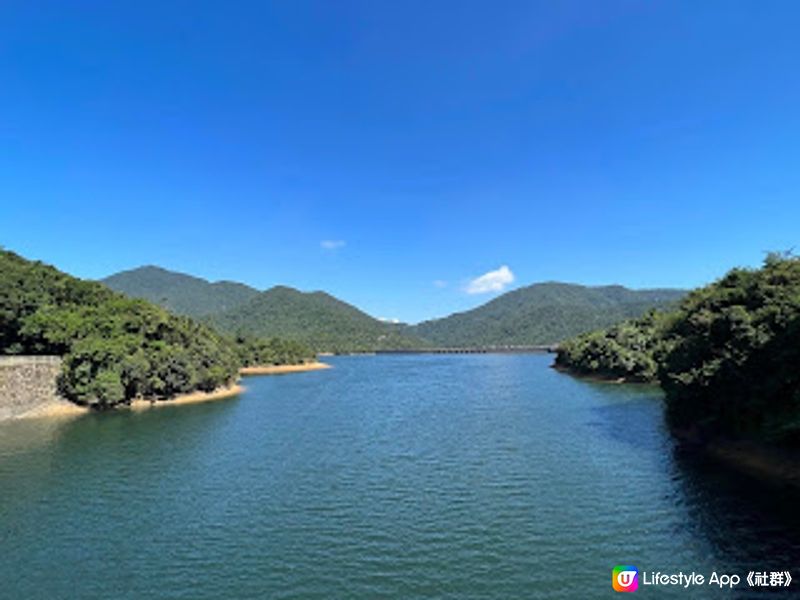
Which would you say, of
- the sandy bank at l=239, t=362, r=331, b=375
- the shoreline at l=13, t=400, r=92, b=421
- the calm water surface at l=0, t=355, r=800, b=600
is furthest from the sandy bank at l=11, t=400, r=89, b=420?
the sandy bank at l=239, t=362, r=331, b=375

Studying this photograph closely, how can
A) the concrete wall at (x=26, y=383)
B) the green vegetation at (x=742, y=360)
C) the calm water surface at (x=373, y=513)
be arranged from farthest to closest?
the concrete wall at (x=26, y=383), the green vegetation at (x=742, y=360), the calm water surface at (x=373, y=513)

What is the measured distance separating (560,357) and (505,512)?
420 feet

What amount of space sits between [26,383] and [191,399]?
68.0 feet

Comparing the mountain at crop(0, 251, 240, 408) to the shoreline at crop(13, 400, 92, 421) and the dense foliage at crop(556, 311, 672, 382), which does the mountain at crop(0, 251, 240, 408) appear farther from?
the dense foliage at crop(556, 311, 672, 382)

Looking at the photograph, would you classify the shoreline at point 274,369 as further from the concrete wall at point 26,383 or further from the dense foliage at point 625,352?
the dense foliage at point 625,352

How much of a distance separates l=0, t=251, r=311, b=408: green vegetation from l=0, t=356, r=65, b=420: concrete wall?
1.60 meters

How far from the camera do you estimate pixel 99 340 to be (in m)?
72.5

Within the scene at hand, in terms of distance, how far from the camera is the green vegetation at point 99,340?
6956cm

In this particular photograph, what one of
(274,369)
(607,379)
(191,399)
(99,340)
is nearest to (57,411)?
(99,340)

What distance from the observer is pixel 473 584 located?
19.3 meters

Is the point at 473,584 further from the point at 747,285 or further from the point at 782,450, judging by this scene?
the point at 747,285

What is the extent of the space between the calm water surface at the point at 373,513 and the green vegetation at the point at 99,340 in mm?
18946

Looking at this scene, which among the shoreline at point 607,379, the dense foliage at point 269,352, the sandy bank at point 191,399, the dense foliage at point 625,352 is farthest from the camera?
the dense foliage at point 269,352

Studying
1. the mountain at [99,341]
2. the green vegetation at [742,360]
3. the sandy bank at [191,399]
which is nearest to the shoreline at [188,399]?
the sandy bank at [191,399]
